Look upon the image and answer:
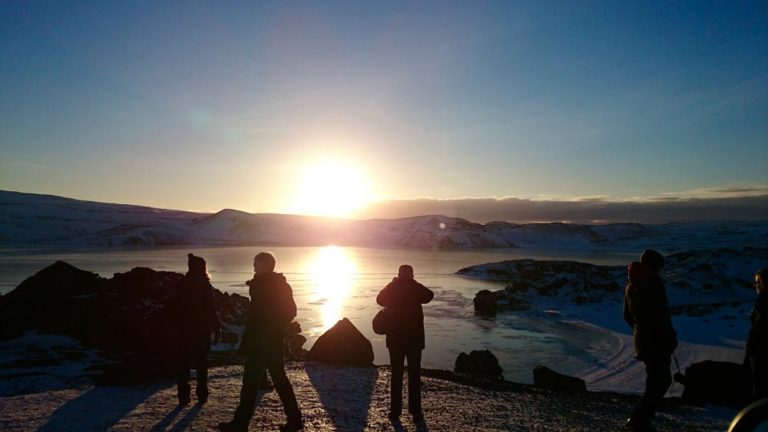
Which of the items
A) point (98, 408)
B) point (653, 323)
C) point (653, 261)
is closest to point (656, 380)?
point (653, 323)

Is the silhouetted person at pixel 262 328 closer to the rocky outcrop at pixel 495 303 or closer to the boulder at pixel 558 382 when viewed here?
the boulder at pixel 558 382

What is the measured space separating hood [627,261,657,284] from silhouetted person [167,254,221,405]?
6590mm

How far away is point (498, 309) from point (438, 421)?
30.4 m

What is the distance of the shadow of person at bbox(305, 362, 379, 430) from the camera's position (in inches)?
299

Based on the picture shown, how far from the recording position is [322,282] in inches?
2228

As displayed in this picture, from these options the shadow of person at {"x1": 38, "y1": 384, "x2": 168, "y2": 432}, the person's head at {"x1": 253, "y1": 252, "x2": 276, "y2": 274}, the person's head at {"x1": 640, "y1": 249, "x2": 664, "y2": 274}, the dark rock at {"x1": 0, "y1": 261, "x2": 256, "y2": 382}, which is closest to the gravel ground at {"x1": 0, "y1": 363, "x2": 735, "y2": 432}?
the shadow of person at {"x1": 38, "y1": 384, "x2": 168, "y2": 432}

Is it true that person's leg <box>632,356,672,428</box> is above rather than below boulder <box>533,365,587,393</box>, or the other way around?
above

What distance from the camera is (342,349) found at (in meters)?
12.4

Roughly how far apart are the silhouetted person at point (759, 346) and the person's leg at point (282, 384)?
6.00 m

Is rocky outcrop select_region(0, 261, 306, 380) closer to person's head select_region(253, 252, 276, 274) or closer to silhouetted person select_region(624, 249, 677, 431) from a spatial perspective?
person's head select_region(253, 252, 276, 274)

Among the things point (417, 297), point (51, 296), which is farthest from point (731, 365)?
point (51, 296)

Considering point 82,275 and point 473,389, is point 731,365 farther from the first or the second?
point 82,275

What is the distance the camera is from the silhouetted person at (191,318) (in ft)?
25.9

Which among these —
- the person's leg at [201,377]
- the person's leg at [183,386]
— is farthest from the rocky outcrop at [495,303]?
the person's leg at [183,386]
